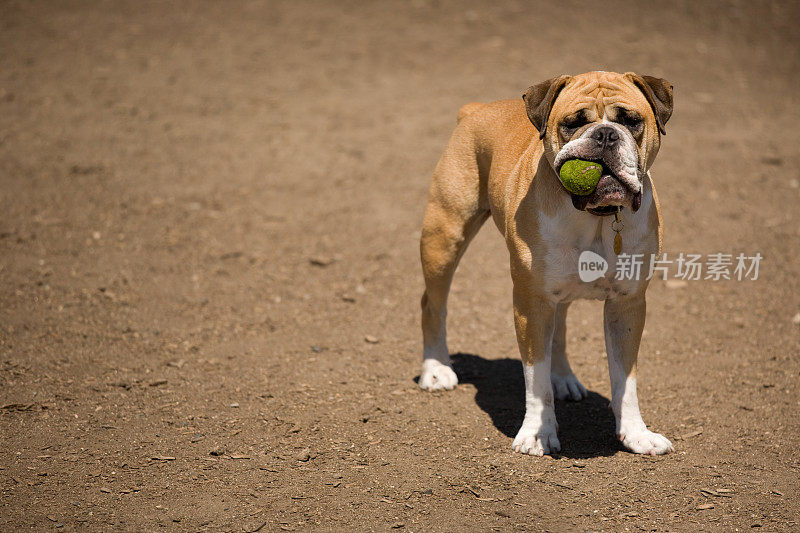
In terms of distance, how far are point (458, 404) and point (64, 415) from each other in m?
2.62

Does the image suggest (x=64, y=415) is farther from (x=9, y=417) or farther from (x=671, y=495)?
(x=671, y=495)

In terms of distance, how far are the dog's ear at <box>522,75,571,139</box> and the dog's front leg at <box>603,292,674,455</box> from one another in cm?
118

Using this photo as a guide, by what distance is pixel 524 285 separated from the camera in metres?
4.78

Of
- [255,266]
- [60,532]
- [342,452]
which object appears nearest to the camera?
[60,532]

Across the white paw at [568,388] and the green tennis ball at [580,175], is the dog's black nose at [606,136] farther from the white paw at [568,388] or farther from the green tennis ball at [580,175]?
the white paw at [568,388]

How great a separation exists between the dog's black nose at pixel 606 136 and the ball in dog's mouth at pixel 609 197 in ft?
0.50

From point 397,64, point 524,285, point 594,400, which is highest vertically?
point 397,64

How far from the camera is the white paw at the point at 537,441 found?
4980 mm

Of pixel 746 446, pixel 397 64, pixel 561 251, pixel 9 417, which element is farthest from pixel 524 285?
pixel 397 64

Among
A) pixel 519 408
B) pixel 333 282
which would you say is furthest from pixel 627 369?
pixel 333 282

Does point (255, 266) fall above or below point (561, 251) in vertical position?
below

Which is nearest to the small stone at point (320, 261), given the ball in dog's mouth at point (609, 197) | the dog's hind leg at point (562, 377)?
the dog's hind leg at point (562, 377)

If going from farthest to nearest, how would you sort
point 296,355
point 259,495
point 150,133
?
point 150,133 < point 296,355 < point 259,495

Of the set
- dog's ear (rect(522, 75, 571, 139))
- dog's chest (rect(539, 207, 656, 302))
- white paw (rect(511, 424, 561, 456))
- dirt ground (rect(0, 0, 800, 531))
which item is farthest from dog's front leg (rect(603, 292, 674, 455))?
dog's ear (rect(522, 75, 571, 139))
